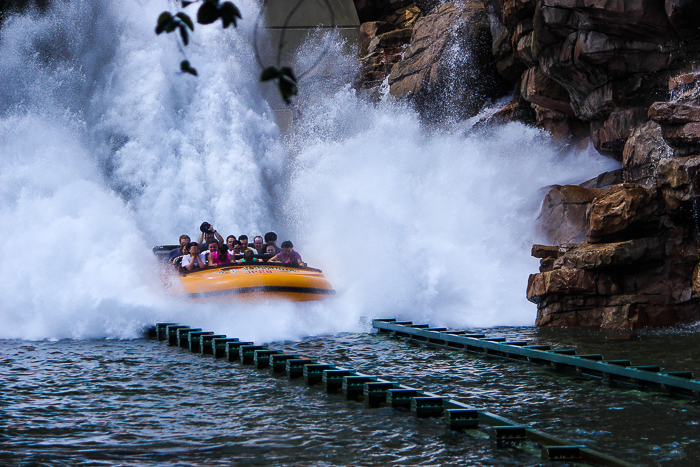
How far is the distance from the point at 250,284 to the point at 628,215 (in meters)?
5.59

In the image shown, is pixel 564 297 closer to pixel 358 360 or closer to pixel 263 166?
pixel 358 360

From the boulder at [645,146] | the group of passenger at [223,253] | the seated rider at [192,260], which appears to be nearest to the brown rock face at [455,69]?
the boulder at [645,146]

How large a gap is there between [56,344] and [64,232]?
2.69 meters

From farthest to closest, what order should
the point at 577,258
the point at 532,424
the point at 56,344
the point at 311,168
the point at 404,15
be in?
the point at 404,15 → the point at 311,168 → the point at 577,258 → the point at 56,344 → the point at 532,424

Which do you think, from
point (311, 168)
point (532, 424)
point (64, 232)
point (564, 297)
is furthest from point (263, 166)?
point (532, 424)

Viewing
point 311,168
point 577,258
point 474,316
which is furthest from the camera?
point 311,168

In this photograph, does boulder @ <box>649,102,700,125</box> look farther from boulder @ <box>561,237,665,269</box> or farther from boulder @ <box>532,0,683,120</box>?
boulder @ <box>532,0,683,120</box>

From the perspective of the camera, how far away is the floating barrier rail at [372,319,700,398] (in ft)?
20.6

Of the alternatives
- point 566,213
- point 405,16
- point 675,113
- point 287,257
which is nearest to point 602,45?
point 675,113

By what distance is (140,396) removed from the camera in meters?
6.14

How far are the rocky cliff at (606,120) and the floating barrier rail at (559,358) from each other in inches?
99.1

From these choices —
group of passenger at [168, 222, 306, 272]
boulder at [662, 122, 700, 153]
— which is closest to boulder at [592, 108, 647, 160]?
boulder at [662, 122, 700, 153]

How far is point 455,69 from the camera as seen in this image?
19.5 m

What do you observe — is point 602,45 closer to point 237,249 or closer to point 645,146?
point 645,146
